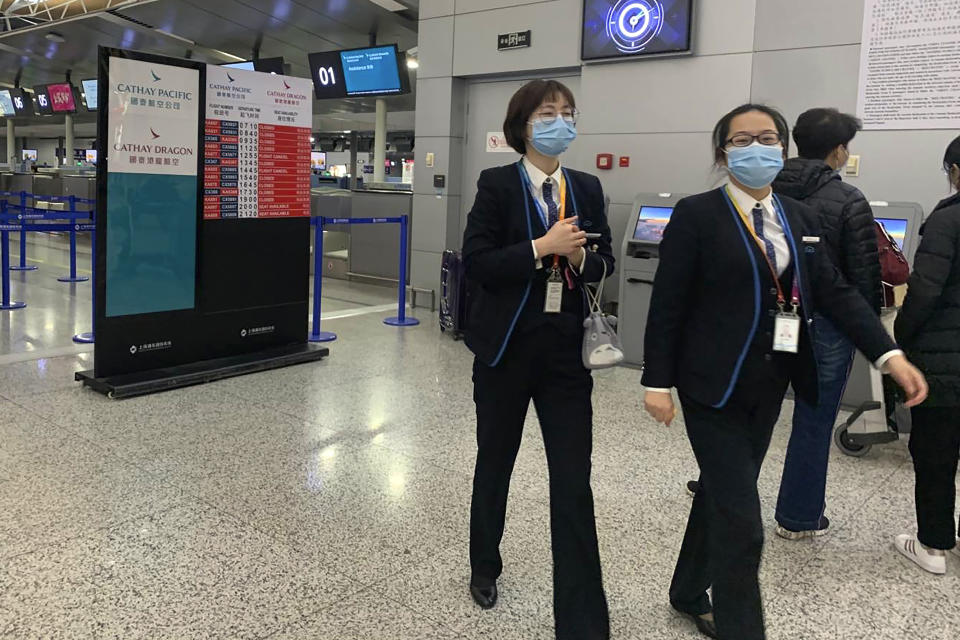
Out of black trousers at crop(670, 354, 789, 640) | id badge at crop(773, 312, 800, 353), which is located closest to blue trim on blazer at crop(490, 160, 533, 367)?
black trousers at crop(670, 354, 789, 640)

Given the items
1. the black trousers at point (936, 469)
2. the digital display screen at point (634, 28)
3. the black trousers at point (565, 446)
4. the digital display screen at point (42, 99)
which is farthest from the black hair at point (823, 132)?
the digital display screen at point (42, 99)

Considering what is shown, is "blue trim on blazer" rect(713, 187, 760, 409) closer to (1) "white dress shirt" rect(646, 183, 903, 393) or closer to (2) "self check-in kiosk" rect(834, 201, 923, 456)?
(1) "white dress shirt" rect(646, 183, 903, 393)

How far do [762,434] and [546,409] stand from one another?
1.74 ft

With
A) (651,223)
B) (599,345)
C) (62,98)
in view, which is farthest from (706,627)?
(62,98)

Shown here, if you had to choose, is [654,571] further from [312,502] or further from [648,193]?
[648,193]

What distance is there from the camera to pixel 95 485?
2959 mm

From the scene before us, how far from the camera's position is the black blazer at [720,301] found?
1.70 meters

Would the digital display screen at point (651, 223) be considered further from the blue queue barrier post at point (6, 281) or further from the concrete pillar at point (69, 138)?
the concrete pillar at point (69, 138)

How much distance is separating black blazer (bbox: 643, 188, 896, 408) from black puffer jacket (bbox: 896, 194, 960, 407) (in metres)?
0.65

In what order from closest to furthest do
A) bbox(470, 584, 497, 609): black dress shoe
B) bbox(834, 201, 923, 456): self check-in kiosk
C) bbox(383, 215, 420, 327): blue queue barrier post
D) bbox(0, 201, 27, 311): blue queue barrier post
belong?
bbox(470, 584, 497, 609): black dress shoe → bbox(834, 201, 923, 456): self check-in kiosk → bbox(0, 201, 27, 311): blue queue barrier post → bbox(383, 215, 420, 327): blue queue barrier post

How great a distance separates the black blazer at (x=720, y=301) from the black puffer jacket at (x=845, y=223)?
0.67m

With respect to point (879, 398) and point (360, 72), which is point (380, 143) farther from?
point (879, 398)

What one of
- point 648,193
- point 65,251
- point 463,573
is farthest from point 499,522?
point 65,251

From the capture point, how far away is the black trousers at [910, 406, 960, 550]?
2.44m
